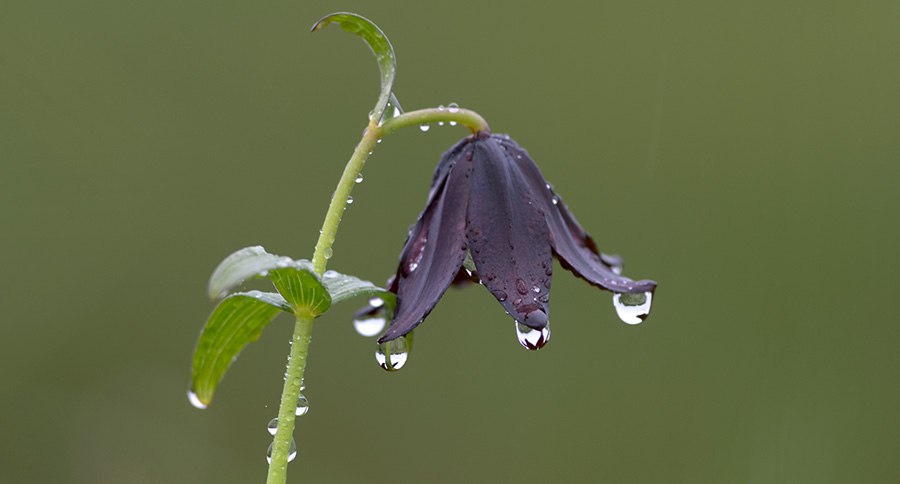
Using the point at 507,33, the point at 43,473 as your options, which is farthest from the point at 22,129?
the point at 507,33

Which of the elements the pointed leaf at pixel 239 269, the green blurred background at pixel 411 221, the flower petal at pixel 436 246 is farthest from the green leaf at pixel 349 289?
the green blurred background at pixel 411 221

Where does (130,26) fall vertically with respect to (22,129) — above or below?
above

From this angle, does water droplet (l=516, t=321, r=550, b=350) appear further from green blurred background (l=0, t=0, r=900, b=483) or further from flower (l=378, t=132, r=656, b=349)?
green blurred background (l=0, t=0, r=900, b=483)

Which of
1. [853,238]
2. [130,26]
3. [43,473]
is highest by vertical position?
[130,26]

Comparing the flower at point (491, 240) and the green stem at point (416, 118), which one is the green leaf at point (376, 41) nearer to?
the green stem at point (416, 118)

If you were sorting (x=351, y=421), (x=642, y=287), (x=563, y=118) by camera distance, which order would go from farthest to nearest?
(x=563, y=118) < (x=351, y=421) < (x=642, y=287)

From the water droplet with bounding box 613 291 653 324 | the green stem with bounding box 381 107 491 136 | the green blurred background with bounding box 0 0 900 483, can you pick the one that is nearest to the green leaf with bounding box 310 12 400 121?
the green stem with bounding box 381 107 491 136

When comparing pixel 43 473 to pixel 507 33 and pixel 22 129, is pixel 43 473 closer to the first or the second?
pixel 22 129
